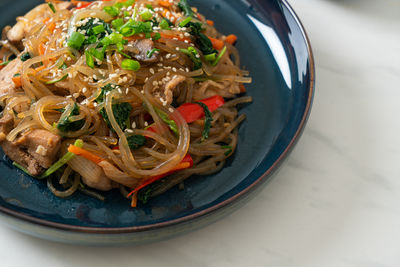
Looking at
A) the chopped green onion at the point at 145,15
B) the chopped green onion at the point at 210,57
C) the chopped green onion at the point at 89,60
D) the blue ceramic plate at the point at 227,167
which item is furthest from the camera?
the chopped green onion at the point at 210,57

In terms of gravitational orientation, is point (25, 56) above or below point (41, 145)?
above

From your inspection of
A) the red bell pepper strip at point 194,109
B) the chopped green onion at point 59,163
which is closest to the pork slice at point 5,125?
the chopped green onion at point 59,163

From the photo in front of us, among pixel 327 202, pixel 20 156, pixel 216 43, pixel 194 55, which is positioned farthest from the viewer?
pixel 216 43

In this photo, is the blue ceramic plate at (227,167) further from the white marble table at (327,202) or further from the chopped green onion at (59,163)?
the white marble table at (327,202)

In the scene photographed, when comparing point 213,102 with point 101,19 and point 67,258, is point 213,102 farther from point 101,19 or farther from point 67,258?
point 67,258

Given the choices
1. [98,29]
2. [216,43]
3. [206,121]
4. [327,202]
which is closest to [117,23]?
[98,29]

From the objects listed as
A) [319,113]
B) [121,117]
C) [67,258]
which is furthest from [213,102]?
[67,258]

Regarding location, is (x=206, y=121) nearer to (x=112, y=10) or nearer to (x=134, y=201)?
(x=134, y=201)
